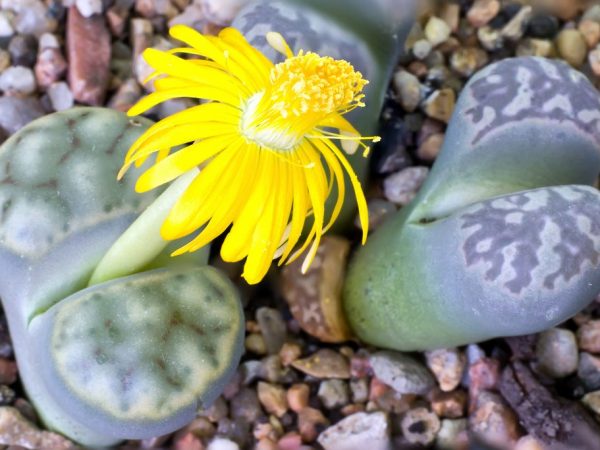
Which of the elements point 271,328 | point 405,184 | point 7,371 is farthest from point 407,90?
point 7,371

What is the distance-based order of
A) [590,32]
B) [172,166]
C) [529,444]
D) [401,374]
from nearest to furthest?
[172,166], [529,444], [401,374], [590,32]

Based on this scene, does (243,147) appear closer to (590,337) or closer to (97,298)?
(97,298)

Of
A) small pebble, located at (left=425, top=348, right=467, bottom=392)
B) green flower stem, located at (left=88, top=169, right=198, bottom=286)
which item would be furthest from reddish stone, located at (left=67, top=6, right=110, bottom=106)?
small pebble, located at (left=425, top=348, right=467, bottom=392)

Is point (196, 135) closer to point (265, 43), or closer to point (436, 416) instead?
point (265, 43)

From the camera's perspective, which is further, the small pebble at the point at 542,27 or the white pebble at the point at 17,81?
the small pebble at the point at 542,27

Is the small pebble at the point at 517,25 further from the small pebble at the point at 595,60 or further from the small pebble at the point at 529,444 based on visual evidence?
the small pebble at the point at 529,444

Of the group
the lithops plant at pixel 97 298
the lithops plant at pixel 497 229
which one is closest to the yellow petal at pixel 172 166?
the lithops plant at pixel 97 298
